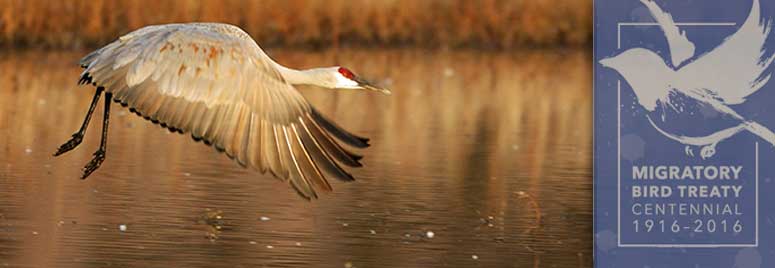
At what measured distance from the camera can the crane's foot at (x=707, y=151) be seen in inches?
215

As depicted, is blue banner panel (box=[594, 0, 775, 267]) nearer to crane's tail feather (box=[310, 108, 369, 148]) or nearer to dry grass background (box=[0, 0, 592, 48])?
crane's tail feather (box=[310, 108, 369, 148])

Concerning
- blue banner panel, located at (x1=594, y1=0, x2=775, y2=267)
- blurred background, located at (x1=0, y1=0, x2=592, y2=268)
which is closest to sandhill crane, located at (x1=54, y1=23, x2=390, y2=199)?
blurred background, located at (x1=0, y1=0, x2=592, y2=268)

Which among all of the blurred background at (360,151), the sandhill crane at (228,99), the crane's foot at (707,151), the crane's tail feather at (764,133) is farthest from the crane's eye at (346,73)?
the crane's tail feather at (764,133)

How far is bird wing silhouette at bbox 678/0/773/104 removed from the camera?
18.0ft

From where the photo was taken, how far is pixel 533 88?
8.81 metres

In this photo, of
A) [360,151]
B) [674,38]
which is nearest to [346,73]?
[674,38]

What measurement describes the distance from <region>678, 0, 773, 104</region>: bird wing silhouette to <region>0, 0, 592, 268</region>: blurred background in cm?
54

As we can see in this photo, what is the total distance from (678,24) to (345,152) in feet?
4.39

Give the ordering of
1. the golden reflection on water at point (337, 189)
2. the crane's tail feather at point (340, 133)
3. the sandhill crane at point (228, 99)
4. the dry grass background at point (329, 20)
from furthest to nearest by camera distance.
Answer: the dry grass background at point (329, 20)
the golden reflection on water at point (337, 189)
the sandhill crane at point (228, 99)
the crane's tail feather at point (340, 133)

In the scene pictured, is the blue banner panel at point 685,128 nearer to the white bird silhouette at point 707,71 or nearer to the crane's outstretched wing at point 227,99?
the white bird silhouette at point 707,71

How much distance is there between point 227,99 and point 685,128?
4.79 feet

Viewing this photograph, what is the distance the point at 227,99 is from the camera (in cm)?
466

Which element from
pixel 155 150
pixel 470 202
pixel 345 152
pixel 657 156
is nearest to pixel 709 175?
pixel 657 156

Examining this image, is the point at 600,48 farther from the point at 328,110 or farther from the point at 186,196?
the point at 328,110
